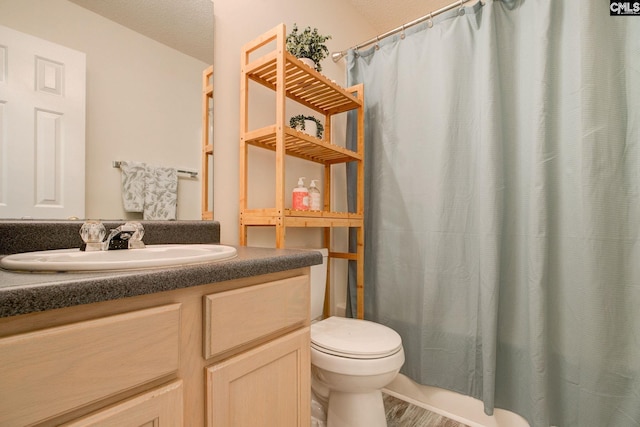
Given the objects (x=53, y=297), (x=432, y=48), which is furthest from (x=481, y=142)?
(x=53, y=297)

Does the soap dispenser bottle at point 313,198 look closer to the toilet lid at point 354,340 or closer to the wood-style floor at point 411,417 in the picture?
the toilet lid at point 354,340

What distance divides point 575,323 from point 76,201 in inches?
74.7

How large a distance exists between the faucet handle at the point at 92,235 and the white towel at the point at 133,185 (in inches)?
9.4

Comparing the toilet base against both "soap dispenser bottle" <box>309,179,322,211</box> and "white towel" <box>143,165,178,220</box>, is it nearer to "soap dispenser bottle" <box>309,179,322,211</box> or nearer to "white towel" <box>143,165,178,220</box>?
"soap dispenser bottle" <box>309,179,322,211</box>

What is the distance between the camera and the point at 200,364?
24.4 inches

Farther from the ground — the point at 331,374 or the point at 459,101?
the point at 459,101

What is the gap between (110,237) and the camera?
0.80 m

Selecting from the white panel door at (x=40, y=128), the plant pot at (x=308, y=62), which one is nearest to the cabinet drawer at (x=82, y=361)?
the white panel door at (x=40, y=128)

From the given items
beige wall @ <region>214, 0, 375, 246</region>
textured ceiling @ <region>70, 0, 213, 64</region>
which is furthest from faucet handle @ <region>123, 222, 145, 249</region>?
textured ceiling @ <region>70, 0, 213, 64</region>

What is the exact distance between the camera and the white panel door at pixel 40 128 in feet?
2.63

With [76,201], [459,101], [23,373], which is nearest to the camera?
[23,373]

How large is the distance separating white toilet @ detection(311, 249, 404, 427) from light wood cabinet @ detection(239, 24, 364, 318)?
0.43m

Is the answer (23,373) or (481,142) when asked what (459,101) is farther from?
(23,373)

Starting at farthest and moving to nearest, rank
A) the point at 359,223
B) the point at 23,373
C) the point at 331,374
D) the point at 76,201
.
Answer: the point at 359,223, the point at 331,374, the point at 76,201, the point at 23,373
